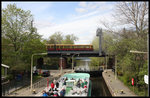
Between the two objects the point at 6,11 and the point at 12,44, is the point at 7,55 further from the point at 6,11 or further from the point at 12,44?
the point at 6,11

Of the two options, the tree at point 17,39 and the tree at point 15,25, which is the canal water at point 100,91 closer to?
the tree at point 17,39

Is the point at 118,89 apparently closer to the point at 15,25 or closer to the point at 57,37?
the point at 15,25

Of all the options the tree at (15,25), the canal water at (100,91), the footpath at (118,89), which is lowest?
the canal water at (100,91)

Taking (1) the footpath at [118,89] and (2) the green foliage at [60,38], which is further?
(2) the green foliage at [60,38]

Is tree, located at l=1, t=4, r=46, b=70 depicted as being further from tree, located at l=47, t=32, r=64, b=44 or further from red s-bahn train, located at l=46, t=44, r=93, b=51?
tree, located at l=47, t=32, r=64, b=44

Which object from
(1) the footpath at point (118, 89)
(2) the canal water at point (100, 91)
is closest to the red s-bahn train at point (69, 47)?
(2) the canal water at point (100, 91)

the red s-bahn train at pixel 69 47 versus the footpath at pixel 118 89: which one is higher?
the red s-bahn train at pixel 69 47

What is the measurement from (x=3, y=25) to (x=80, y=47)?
27.0 metres

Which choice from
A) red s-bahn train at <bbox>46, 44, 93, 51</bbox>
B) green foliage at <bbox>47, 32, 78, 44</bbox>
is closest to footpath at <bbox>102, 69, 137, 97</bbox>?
red s-bahn train at <bbox>46, 44, 93, 51</bbox>

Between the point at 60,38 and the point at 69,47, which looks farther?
the point at 60,38

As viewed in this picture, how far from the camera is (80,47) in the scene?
162 ft

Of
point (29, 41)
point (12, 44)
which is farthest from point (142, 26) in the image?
point (12, 44)

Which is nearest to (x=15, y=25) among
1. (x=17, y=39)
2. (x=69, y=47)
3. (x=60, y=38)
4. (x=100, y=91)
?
(x=17, y=39)

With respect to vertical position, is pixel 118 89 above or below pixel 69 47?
below
